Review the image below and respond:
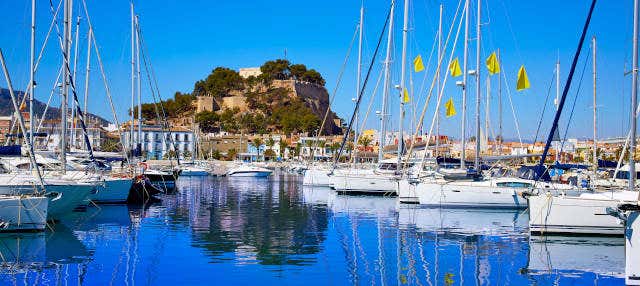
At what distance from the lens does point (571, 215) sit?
17.6m

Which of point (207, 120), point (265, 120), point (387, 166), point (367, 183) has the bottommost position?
point (367, 183)

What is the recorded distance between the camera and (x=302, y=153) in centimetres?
10238

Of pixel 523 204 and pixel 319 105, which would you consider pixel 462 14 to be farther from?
pixel 319 105

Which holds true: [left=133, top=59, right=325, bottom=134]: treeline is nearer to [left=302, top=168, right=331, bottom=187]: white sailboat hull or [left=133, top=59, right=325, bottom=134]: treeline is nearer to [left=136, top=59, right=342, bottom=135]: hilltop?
[left=136, top=59, right=342, bottom=135]: hilltop

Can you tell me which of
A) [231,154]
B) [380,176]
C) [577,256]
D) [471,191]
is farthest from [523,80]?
[231,154]

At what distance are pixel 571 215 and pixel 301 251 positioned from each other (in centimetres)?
664

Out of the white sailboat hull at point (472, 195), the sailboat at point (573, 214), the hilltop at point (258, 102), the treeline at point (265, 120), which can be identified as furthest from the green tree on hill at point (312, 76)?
the sailboat at point (573, 214)

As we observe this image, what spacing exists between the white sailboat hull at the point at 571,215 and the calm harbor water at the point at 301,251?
0.26 metres

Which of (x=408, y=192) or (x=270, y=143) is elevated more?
(x=270, y=143)

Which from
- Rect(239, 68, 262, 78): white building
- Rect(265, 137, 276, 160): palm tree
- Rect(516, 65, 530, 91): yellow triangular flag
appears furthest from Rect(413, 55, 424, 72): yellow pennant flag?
Rect(239, 68, 262, 78): white building

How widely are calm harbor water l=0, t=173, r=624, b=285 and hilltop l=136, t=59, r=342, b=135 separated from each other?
3508 inches

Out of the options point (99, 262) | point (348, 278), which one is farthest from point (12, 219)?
point (348, 278)

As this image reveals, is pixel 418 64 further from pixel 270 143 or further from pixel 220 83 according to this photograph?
pixel 220 83

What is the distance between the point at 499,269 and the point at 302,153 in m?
88.8
